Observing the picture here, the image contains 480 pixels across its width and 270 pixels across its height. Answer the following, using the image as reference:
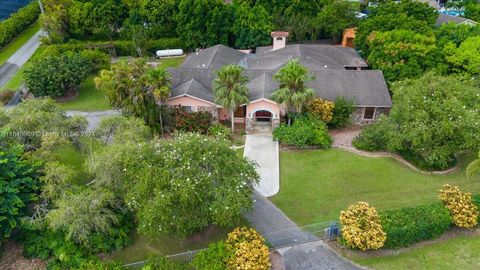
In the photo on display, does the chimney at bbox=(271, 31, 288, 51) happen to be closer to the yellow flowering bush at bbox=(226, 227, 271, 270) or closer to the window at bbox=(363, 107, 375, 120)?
the window at bbox=(363, 107, 375, 120)

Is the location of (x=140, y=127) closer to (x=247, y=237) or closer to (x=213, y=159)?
(x=213, y=159)

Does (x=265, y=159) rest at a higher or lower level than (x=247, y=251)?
lower

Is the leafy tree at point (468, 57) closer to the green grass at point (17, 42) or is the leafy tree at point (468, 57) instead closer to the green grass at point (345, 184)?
the green grass at point (345, 184)

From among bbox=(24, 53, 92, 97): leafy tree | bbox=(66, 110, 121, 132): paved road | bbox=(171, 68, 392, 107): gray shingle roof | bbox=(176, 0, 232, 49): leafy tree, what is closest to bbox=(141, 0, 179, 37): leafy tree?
bbox=(176, 0, 232, 49): leafy tree

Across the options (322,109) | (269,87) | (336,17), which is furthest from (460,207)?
(336,17)

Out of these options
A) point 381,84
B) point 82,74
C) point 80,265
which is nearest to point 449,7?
point 381,84

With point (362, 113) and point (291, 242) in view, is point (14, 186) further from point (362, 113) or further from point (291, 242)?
point (362, 113)

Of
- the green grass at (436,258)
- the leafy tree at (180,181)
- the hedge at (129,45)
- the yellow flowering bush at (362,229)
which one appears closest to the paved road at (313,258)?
the green grass at (436,258)
